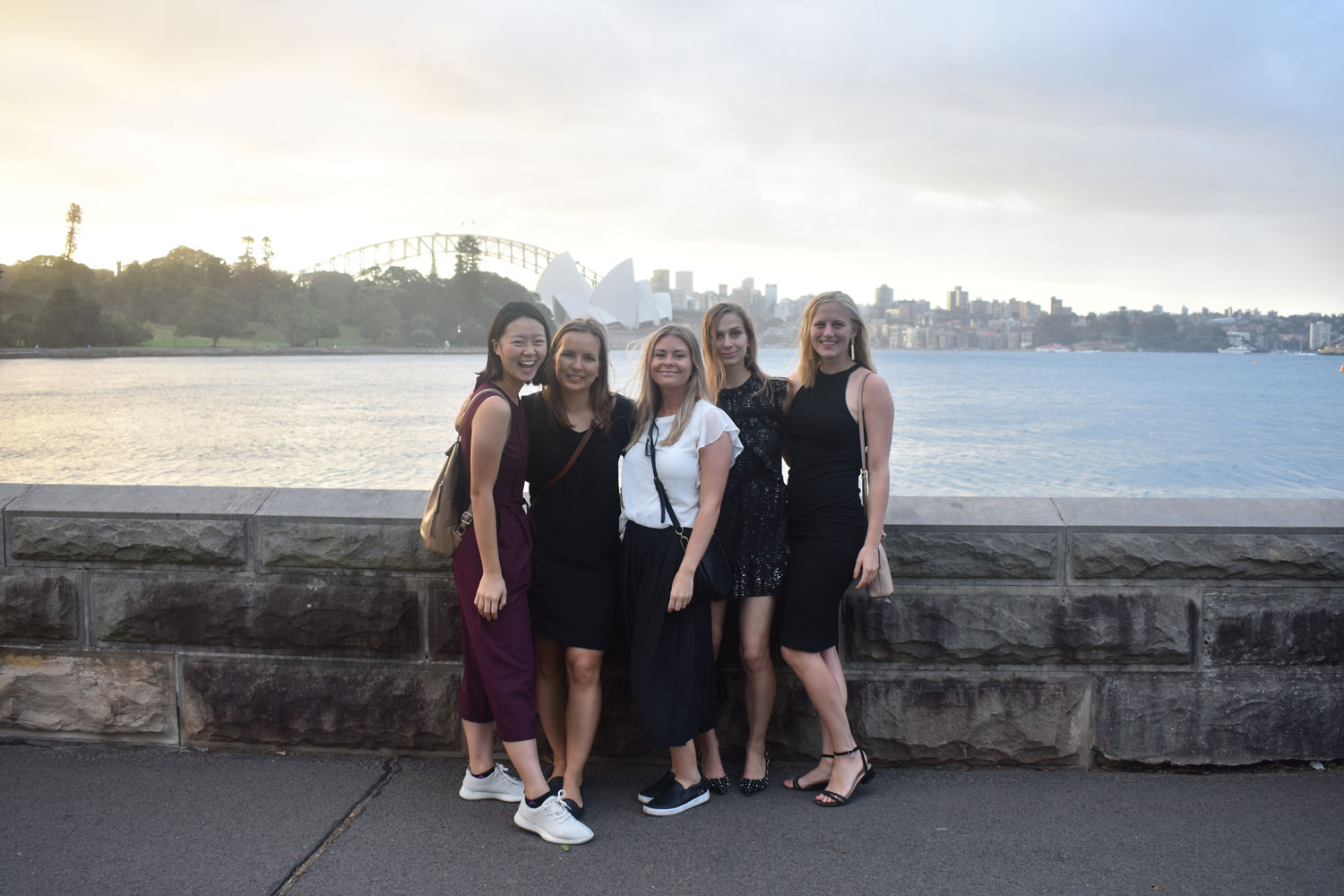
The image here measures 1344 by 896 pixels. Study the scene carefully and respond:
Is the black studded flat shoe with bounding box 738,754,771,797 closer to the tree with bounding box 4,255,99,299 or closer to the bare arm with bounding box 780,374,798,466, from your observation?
the bare arm with bounding box 780,374,798,466

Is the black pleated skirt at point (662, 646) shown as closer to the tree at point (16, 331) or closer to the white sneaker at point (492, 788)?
the white sneaker at point (492, 788)

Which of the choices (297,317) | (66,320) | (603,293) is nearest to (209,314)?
(297,317)

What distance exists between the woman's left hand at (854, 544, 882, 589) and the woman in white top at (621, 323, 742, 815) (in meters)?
0.46

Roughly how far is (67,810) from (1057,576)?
307 centimetres

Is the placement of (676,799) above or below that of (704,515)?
below

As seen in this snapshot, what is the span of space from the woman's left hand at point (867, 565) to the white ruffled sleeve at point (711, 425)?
534 millimetres

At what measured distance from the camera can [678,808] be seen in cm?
282

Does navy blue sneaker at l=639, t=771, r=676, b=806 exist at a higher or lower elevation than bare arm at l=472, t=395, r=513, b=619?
lower

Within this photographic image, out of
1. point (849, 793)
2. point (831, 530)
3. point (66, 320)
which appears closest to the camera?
point (849, 793)

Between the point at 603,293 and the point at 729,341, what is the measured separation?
185ft

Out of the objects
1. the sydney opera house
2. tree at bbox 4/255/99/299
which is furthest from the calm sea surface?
the sydney opera house

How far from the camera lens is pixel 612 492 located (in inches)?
116

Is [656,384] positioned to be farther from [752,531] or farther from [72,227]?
[72,227]

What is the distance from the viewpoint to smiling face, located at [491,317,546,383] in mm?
2795
